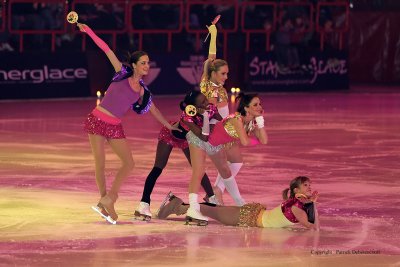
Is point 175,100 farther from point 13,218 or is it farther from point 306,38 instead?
point 13,218

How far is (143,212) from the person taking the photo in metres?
11.2

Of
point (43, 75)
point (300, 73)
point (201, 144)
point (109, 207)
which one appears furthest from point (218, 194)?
point (300, 73)

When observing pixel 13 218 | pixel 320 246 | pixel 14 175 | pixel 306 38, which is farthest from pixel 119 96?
pixel 306 38

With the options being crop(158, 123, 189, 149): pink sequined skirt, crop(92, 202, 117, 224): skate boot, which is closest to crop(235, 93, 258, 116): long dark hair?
crop(158, 123, 189, 149): pink sequined skirt

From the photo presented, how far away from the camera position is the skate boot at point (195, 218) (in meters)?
10.9

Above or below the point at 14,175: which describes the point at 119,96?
above

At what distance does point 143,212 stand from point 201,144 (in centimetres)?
90

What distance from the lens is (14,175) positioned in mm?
14078

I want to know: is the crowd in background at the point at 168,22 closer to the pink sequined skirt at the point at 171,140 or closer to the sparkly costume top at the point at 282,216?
the pink sequined skirt at the point at 171,140

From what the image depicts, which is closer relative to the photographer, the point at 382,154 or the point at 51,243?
the point at 51,243

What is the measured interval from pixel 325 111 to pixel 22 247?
14542 millimetres

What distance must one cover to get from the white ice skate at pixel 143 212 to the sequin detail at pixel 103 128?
2.38ft

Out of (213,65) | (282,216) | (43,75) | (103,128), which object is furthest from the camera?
(43,75)

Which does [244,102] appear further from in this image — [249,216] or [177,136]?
[249,216]
